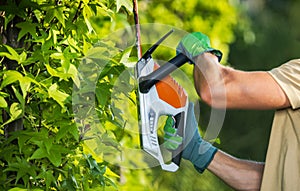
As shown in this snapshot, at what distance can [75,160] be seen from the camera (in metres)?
2.15

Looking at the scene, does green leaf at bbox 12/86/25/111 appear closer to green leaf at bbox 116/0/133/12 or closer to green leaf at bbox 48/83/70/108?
green leaf at bbox 48/83/70/108

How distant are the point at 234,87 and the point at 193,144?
16.7 inches

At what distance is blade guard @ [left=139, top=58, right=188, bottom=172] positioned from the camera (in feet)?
6.85

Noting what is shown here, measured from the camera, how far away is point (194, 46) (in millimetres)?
2139

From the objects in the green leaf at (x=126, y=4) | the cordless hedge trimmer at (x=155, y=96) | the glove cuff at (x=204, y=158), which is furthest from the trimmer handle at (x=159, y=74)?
the glove cuff at (x=204, y=158)

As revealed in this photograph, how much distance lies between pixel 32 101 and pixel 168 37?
393 millimetres

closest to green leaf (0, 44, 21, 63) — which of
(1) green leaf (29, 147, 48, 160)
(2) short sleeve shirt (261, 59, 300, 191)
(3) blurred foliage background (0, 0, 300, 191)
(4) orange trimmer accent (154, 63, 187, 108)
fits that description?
(3) blurred foliage background (0, 0, 300, 191)

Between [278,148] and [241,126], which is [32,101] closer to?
[278,148]

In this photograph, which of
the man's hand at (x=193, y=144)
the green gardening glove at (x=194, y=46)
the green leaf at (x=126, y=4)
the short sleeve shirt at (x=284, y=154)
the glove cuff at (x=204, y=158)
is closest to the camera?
the green leaf at (x=126, y=4)

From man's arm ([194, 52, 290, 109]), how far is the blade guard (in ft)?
0.32

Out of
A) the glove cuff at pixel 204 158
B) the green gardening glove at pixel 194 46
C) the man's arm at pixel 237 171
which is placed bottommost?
the man's arm at pixel 237 171

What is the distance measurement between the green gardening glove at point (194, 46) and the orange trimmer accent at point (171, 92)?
8cm

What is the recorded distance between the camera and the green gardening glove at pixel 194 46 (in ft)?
7.01

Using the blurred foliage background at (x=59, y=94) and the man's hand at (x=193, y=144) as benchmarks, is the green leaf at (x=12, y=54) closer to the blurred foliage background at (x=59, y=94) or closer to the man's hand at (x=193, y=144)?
the blurred foliage background at (x=59, y=94)
